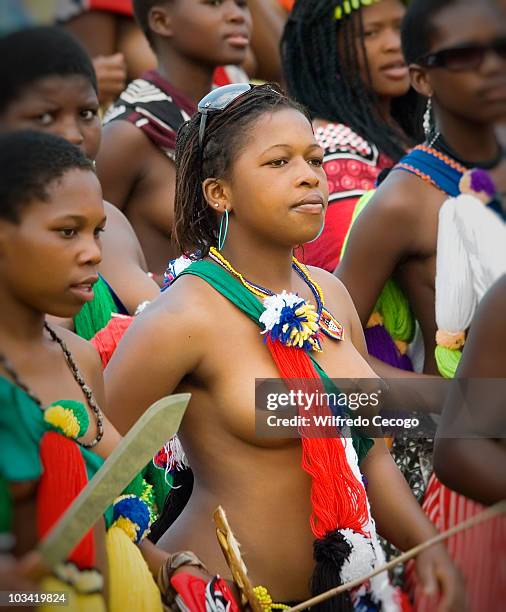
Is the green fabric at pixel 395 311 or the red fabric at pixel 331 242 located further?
the red fabric at pixel 331 242

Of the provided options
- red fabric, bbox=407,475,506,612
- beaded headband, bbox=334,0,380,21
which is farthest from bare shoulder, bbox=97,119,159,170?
red fabric, bbox=407,475,506,612

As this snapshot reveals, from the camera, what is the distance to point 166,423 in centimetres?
303

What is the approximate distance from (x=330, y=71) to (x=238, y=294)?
2529mm

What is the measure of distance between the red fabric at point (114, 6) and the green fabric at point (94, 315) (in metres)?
2.30

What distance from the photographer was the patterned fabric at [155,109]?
5871 mm

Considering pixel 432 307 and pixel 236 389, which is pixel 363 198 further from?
pixel 236 389

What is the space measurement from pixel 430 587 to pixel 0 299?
1249mm

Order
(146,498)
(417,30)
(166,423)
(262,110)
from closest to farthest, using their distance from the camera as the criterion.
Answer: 1. (166,423)
2. (146,498)
3. (262,110)
4. (417,30)

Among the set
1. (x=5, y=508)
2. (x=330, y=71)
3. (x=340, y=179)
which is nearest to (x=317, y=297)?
(x=5, y=508)

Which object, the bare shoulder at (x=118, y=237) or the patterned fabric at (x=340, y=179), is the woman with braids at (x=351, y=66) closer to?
the patterned fabric at (x=340, y=179)

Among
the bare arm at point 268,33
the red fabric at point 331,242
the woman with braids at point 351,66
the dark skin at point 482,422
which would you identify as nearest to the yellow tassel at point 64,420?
the dark skin at point 482,422

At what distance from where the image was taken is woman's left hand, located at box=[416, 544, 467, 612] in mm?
3450

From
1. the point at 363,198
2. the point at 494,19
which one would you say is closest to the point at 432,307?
the point at 363,198

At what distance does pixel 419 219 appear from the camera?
5.05 metres
